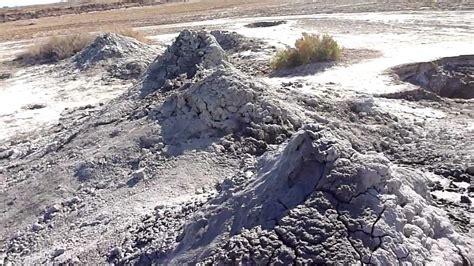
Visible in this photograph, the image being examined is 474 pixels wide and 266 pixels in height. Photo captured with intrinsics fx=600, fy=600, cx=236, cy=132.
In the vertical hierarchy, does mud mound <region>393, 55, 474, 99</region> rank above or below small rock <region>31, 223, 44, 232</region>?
above

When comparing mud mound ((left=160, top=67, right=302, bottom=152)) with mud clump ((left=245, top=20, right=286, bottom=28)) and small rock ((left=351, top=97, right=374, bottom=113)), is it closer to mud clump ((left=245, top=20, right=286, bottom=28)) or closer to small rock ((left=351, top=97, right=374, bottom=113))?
small rock ((left=351, top=97, right=374, bottom=113))

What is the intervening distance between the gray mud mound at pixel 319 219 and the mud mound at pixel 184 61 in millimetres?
4873

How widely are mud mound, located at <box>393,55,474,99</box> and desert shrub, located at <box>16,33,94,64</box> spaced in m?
11.4

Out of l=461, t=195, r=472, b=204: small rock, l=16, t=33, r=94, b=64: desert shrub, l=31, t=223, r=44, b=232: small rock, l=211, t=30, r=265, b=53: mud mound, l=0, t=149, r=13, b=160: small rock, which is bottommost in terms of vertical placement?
l=16, t=33, r=94, b=64: desert shrub

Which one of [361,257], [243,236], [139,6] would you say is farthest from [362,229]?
[139,6]

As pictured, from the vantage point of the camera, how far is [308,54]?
14141mm

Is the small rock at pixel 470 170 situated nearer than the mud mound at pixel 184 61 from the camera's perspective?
Yes

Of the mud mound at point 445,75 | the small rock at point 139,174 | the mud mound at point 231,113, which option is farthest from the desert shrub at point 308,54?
the small rock at point 139,174

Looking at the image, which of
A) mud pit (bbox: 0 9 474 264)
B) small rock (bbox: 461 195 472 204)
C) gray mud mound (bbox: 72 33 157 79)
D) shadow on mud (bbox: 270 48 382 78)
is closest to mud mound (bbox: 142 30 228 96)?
mud pit (bbox: 0 9 474 264)

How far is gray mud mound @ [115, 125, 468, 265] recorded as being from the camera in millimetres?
4609

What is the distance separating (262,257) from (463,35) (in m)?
12.9

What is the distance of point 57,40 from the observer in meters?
20.2

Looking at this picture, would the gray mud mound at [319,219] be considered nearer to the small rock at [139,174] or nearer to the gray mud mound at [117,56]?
the small rock at [139,174]

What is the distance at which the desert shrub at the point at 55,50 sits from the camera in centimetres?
1956
